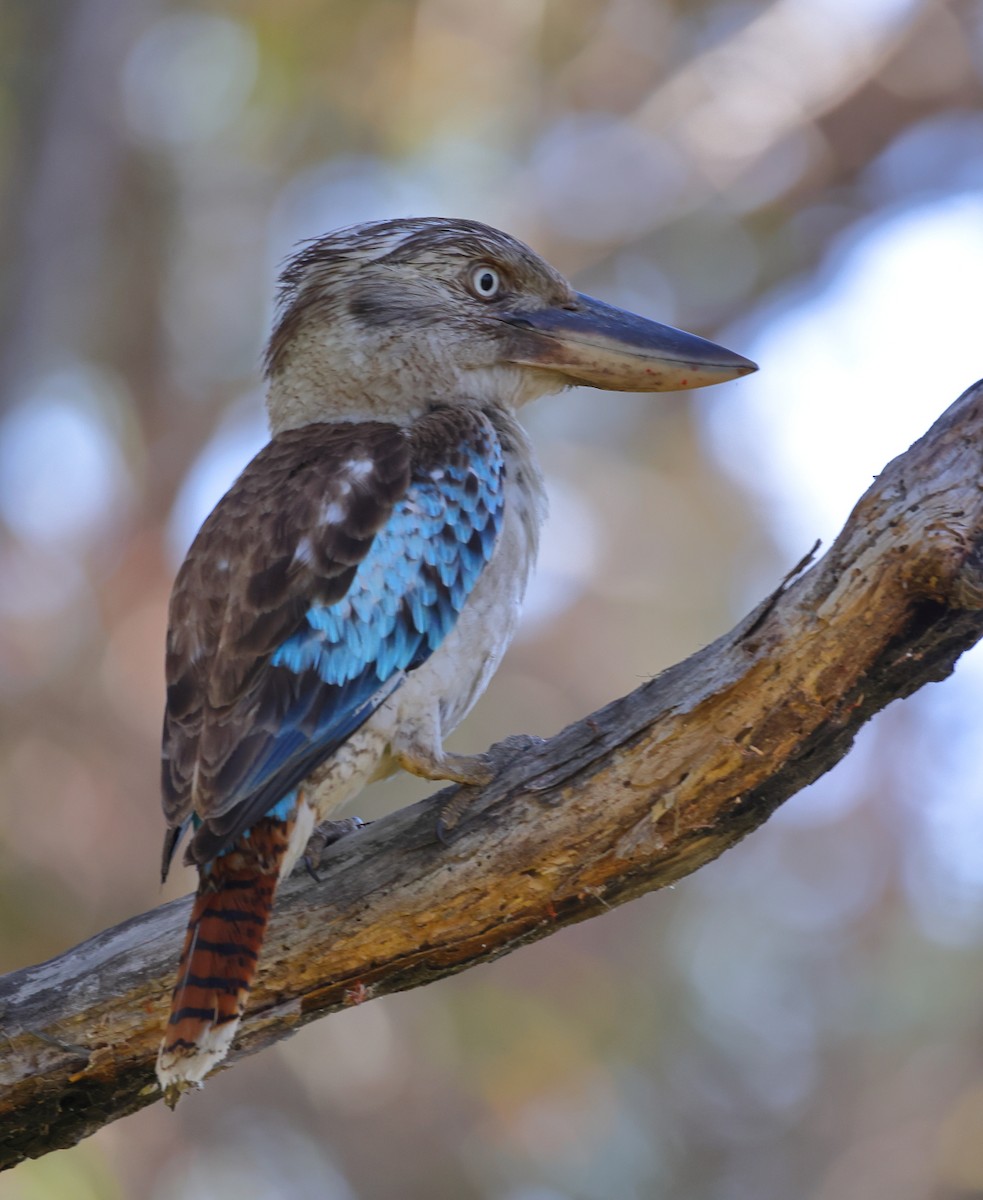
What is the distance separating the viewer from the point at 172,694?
291 cm

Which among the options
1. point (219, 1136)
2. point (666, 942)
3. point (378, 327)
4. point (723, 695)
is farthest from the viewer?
point (666, 942)

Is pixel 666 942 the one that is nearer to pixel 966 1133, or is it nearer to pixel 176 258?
→ pixel 966 1133

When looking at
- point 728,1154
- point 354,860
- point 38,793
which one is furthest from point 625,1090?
point 354,860

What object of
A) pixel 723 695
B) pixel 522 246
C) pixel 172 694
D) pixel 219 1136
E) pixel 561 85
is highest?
pixel 561 85

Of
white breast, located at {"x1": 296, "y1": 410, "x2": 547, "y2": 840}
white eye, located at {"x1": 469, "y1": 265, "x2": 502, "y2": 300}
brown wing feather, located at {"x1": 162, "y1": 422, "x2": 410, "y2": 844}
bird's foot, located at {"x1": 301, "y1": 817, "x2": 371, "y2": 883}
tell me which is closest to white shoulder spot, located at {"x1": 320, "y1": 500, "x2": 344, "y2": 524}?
brown wing feather, located at {"x1": 162, "y1": 422, "x2": 410, "y2": 844}

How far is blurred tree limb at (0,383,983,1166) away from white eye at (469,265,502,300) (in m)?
1.25

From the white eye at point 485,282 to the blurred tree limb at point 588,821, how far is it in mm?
1248

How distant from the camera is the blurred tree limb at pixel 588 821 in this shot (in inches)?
96.9

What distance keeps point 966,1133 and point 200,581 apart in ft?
18.7

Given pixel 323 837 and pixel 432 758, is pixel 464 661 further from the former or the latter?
pixel 323 837

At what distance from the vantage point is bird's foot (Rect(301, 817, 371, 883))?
296 cm

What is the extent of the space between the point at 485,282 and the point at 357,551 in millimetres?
1010

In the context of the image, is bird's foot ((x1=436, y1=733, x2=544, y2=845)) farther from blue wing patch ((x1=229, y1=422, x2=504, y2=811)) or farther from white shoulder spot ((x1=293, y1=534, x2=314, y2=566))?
white shoulder spot ((x1=293, y1=534, x2=314, y2=566))

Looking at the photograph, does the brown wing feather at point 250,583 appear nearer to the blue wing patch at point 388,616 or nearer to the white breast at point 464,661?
the blue wing patch at point 388,616
